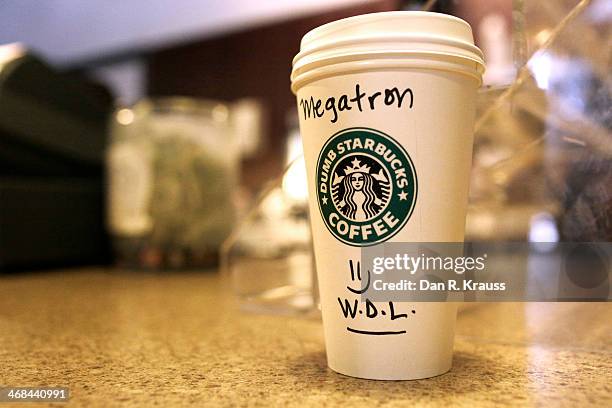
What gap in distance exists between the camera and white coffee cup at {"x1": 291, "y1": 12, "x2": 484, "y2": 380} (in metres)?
0.36

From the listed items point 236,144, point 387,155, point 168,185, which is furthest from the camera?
point 236,144

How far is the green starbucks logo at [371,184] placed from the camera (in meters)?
0.37

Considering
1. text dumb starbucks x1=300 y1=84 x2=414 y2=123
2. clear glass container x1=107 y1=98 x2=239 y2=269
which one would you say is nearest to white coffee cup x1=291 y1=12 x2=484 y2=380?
text dumb starbucks x1=300 y1=84 x2=414 y2=123

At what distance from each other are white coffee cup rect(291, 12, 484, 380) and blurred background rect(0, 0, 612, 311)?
138 mm

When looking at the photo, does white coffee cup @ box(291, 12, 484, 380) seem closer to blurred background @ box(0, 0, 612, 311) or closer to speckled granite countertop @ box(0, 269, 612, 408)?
speckled granite countertop @ box(0, 269, 612, 408)

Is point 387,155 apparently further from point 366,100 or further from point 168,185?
point 168,185

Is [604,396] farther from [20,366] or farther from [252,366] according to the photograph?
[20,366]

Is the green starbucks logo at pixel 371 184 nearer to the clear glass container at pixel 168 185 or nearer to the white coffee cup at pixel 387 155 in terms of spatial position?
the white coffee cup at pixel 387 155

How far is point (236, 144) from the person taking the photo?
1327mm

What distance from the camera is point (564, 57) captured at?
58 centimetres

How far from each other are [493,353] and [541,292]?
0.10 meters

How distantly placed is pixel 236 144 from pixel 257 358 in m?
0.92

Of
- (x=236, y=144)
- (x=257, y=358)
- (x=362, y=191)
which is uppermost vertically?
(x=236, y=144)

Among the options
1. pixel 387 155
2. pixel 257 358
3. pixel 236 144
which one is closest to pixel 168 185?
pixel 236 144
